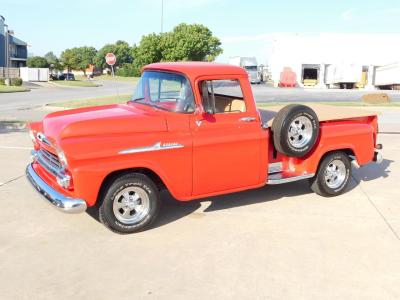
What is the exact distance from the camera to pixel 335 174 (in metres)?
6.84

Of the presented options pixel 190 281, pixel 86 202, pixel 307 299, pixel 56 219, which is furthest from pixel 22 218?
pixel 307 299

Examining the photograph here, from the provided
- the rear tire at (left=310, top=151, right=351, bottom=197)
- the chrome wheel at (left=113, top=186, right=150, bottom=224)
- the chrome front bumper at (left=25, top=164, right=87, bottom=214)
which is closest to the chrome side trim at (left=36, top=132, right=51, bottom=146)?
the chrome front bumper at (left=25, top=164, right=87, bottom=214)

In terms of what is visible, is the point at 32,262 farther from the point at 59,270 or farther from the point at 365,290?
the point at 365,290

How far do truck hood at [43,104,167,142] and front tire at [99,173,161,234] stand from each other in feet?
1.74

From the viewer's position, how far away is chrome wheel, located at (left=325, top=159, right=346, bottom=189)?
6.77 meters

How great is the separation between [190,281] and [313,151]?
9.88ft

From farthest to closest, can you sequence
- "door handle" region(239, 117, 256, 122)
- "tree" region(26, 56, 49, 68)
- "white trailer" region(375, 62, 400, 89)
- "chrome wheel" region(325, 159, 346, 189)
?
"tree" region(26, 56, 49, 68)
"white trailer" region(375, 62, 400, 89)
"chrome wheel" region(325, 159, 346, 189)
"door handle" region(239, 117, 256, 122)

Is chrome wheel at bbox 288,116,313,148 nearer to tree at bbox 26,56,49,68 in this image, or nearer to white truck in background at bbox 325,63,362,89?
white truck in background at bbox 325,63,362,89

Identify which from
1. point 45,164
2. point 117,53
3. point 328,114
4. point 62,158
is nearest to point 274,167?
point 328,114

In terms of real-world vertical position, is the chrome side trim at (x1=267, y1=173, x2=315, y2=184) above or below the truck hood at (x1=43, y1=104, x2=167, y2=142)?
below

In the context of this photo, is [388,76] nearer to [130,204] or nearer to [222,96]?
[222,96]

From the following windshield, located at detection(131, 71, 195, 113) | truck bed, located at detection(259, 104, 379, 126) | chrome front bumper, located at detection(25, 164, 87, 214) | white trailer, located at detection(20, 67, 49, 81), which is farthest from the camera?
white trailer, located at detection(20, 67, 49, 81)

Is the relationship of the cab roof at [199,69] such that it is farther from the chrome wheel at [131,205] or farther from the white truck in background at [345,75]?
the white truck in background at [345,75]

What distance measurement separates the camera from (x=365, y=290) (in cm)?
400
